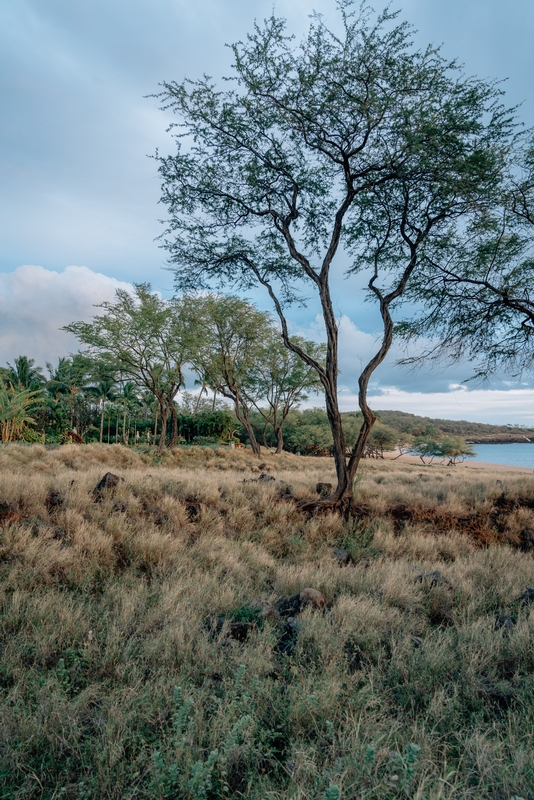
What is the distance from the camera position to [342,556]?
20.6 ft

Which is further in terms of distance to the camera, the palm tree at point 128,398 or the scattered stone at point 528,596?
the palm tree at point 128,398

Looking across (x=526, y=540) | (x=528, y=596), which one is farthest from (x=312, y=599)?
(x=526, y=540)

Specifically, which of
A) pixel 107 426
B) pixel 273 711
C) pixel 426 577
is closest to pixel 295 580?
pixel 426 577

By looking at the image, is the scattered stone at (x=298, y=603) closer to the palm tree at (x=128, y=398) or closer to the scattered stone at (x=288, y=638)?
the scattered stone at (x=288, y=638)

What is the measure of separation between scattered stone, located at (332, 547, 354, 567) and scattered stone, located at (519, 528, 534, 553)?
3.56m

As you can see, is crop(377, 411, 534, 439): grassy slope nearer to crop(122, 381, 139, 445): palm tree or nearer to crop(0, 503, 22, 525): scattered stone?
crop(122, 381, 139, 445): palm tree

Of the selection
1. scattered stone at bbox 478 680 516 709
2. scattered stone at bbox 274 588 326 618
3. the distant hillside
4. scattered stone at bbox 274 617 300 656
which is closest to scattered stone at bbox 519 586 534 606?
scattered stone at bbox 478 680 516 709

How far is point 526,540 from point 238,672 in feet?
25.0

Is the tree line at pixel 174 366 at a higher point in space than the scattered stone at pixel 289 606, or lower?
higher

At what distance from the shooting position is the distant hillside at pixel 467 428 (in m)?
90.7

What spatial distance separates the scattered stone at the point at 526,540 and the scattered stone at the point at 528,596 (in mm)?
3300

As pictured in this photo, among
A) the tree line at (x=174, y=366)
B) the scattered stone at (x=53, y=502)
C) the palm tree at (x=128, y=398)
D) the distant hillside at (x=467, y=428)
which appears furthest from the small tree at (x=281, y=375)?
the distant hillside at (x=467, y=428)

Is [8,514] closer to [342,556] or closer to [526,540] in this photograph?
[342,556]

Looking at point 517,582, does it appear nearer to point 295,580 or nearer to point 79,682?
point 295,580
